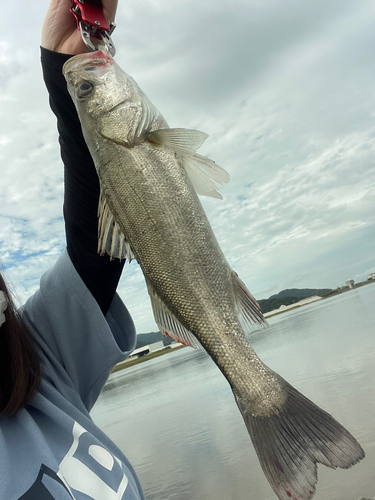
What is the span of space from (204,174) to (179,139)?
0.19 metres

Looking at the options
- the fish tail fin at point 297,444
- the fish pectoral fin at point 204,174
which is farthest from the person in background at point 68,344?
the fish tail fin at point 297,444

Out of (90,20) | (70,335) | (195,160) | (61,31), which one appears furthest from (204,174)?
(70,335)

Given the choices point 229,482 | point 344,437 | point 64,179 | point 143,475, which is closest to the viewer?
point 344,437

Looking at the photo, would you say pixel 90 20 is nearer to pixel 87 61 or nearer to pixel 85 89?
pixel 87 61

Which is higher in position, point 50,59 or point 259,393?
point 50,59

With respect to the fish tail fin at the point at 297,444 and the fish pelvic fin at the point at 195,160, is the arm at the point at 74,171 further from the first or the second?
the fish tail fin at the point at 297,444

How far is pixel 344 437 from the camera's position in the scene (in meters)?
1.22

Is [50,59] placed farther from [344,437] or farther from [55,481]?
[344,437]

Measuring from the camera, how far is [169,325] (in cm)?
157

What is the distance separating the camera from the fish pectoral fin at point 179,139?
1.55 metres

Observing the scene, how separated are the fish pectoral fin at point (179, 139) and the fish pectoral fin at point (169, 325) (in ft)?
2.11

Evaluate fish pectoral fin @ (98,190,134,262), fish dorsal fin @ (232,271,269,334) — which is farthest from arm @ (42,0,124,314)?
fish dorsal fin @ (232,271,269,334)

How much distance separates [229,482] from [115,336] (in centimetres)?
406

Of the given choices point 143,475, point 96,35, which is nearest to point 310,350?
point 143,475
